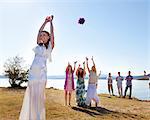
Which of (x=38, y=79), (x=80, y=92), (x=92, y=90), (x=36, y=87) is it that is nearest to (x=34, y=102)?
(x=36, y=87)

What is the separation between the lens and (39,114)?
29.4ft

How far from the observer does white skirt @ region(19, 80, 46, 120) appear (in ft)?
29.2

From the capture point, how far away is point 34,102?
8.98 m

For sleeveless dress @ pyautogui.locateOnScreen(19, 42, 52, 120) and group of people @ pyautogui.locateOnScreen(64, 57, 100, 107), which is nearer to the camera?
sleeveless dress @ pyautogui.locateOnScreen(19, 42, 52, 120)

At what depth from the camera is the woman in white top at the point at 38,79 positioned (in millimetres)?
8852

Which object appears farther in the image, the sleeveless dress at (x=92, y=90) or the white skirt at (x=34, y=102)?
the sleeveless dress at (x=92, y=90)

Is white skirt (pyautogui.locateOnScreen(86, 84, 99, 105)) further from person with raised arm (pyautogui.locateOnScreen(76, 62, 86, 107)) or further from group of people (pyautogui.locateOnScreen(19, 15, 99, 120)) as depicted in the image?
group of people (pyautogui.locateOnScreen(19, 15, 99, 120))

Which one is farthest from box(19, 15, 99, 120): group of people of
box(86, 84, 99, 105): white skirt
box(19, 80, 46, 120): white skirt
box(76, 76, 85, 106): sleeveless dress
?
box(86, 84, 99, 105): white skirt

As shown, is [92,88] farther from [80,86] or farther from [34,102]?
[34,102]

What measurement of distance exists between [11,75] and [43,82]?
23657mm

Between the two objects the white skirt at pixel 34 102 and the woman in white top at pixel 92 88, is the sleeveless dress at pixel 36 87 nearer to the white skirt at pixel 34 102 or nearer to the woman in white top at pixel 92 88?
the white skirt at pixel 34 102

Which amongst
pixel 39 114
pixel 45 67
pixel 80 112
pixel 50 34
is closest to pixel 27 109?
pixel 39 114

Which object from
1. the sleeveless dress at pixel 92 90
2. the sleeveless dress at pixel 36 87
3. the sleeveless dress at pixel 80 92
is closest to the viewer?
the sleeveless dress at pixel 36 87

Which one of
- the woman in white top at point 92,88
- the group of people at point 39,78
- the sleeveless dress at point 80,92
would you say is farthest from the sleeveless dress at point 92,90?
the group of people at point 39,78
